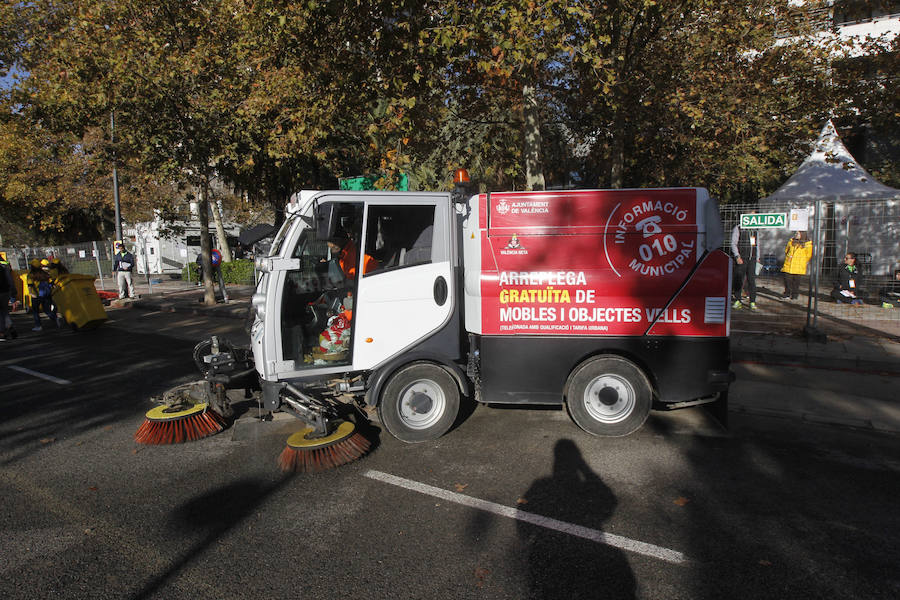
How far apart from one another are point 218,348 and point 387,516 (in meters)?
2.86

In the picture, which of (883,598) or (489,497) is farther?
(489,497)

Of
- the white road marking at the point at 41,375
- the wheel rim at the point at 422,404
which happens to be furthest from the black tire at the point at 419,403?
the white road marking at the point at 41,375

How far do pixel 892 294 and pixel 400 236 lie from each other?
10.9m

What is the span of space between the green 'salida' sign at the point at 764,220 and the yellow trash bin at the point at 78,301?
44.4ft

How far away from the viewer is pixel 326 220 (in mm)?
4543

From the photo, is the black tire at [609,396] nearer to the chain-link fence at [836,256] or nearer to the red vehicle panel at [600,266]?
the red vehicle panel at [600,266]

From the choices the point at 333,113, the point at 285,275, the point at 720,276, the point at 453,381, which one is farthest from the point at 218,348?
the point at 333,113

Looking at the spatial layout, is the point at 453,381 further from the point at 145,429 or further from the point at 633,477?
the point at 145,429

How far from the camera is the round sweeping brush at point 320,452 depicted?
445 centimetres

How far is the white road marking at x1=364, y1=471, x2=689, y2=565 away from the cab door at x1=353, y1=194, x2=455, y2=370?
1169 millimetres

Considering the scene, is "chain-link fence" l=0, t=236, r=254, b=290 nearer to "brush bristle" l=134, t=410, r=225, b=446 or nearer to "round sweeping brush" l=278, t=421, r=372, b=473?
"brush bristle" l=134, t=410, r=225, b=446

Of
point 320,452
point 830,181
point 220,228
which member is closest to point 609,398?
point 320,452

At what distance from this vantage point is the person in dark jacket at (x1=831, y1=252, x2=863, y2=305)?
1132cm

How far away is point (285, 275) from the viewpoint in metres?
4.75
